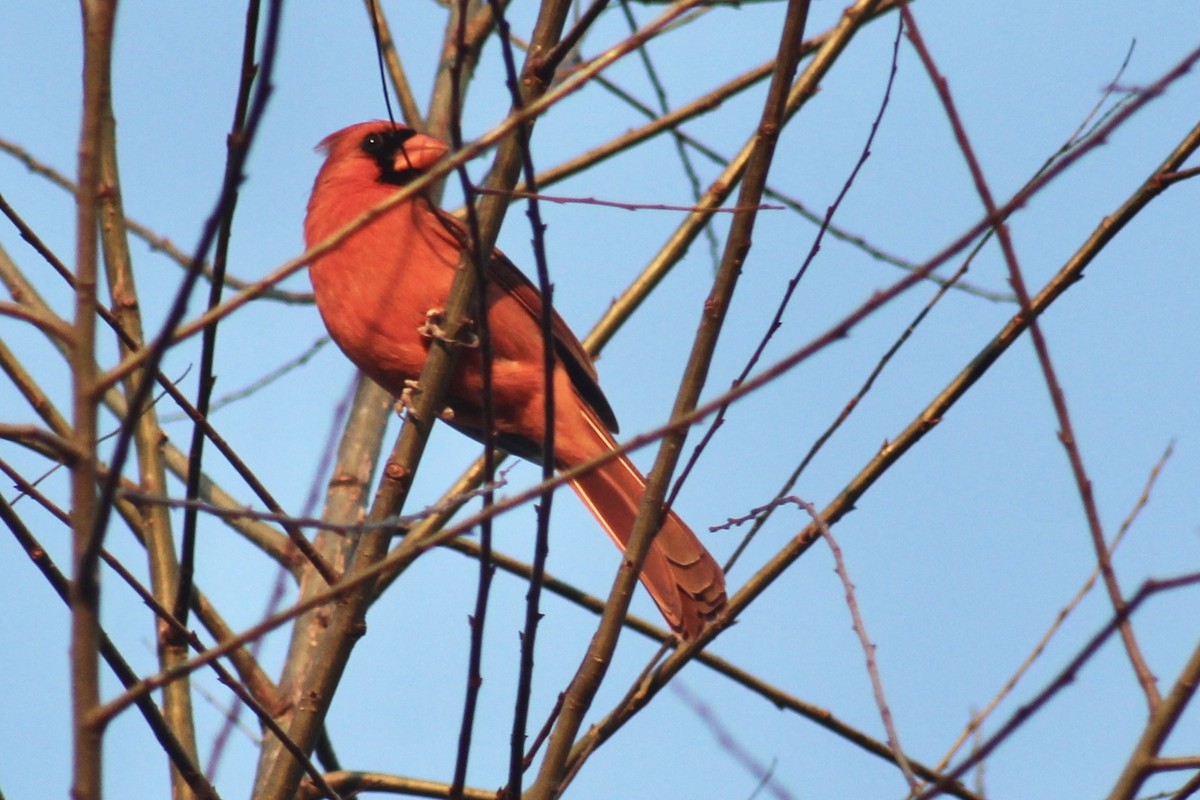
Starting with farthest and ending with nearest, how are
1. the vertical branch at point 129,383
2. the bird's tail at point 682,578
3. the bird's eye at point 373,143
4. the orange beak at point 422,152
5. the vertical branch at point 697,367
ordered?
the bird's eye at point 373,143 < the orange beak at point 422,152 < the bird's tail at point 682,578 < the vertical branch at point 129,383 < the vertical branch at point 697,367

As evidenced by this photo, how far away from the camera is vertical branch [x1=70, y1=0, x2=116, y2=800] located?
1625 millimetres

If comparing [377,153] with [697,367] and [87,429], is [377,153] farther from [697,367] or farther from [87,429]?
[87,429]

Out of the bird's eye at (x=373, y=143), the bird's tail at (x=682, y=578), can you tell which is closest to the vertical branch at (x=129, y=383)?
the bird's tail at (x=682, y=578)

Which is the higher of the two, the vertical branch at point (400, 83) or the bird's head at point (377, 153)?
the vertical branch at point (400, 83)

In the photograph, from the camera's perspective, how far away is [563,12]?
118 inches

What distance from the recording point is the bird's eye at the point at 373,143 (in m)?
5.34

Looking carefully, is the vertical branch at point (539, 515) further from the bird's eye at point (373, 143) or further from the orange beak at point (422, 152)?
the bird's eye at point (373, 143)

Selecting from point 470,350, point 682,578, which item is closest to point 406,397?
point 470,350

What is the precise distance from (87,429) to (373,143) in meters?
3.83

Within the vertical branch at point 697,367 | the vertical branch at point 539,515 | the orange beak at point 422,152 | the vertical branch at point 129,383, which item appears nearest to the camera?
the vertical branch at point 539,515

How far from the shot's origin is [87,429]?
1677 mm

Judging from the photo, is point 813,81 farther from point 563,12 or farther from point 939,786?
point 939,786

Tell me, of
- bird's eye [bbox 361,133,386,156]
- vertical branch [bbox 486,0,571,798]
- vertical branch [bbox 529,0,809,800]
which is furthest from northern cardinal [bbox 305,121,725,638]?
vertical branch [bbox 486,0,571,798]

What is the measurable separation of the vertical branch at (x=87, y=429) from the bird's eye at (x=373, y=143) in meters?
3.64
